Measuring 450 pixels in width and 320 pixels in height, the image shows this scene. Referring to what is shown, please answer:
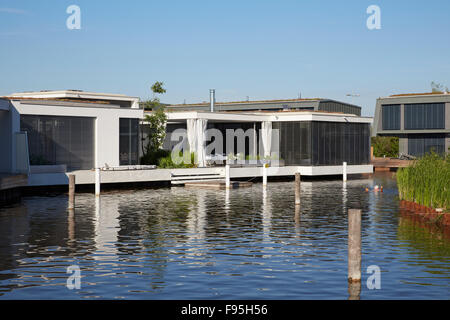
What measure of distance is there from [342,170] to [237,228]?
34413 millimetres

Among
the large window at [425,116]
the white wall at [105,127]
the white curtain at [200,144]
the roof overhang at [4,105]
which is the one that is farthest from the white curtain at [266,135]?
the large window at [425,116]

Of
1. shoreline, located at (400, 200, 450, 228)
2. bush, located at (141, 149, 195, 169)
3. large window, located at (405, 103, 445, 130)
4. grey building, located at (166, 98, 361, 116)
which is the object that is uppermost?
grey building, located at (166, 98, 361, 116)

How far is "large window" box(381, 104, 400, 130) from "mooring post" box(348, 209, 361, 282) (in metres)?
68.7

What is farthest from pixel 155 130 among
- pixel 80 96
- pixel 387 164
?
pixel 387 164

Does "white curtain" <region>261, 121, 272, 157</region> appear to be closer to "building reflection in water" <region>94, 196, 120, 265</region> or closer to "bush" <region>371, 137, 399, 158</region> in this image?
"building reflection in water" <region>94, 196, 120, 265</region>

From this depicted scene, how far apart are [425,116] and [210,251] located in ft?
212

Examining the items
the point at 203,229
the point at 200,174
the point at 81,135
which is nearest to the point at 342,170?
the point at 200,174

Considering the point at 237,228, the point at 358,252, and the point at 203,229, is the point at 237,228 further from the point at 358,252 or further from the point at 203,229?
the point at 358,252

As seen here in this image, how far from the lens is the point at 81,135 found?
139ft

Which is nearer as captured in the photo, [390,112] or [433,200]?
[433,200]

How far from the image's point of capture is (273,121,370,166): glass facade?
5350cm

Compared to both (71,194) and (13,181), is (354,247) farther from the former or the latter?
(13,181)

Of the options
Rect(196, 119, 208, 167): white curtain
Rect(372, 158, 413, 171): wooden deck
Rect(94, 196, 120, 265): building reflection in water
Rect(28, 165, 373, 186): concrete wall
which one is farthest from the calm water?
Rect(372, 158, 413, 171): wooden deck

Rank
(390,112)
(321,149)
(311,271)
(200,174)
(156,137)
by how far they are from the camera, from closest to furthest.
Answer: (311,271)
(200,174)
(156,137)
(321,149)
(390,112)
